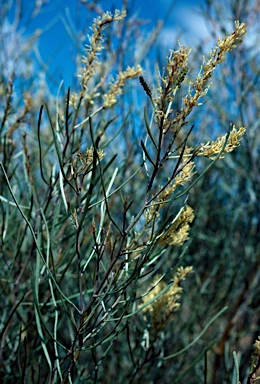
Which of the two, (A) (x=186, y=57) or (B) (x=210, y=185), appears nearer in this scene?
(A) (x=186, y=57)

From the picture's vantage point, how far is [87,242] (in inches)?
42.4

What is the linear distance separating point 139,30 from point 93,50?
4.70 feet

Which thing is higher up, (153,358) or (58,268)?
(58,268)

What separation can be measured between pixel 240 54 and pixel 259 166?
56 centimetres

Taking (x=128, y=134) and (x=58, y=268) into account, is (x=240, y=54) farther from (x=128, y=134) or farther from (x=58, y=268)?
(x=58, y=268)

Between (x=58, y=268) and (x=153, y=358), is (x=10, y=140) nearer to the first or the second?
(x=58, y=268)

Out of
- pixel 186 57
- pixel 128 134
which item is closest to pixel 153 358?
pixel 186 57

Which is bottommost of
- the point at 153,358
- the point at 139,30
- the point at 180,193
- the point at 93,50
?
the point at 153,358

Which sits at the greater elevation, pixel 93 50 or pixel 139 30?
pixel 139 30

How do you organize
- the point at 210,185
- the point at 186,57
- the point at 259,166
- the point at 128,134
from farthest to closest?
1. the point at 210,185
2. the point at 259,166
3. the point at 128,134
4. the point at 186,57

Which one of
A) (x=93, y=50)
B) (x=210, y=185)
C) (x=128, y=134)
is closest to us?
(x=93, y=50)

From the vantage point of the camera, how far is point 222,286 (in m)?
2.35

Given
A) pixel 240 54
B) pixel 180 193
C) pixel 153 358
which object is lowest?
pixel 153 358

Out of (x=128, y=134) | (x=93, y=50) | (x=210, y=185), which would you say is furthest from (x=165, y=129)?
(x=210, y=185)
